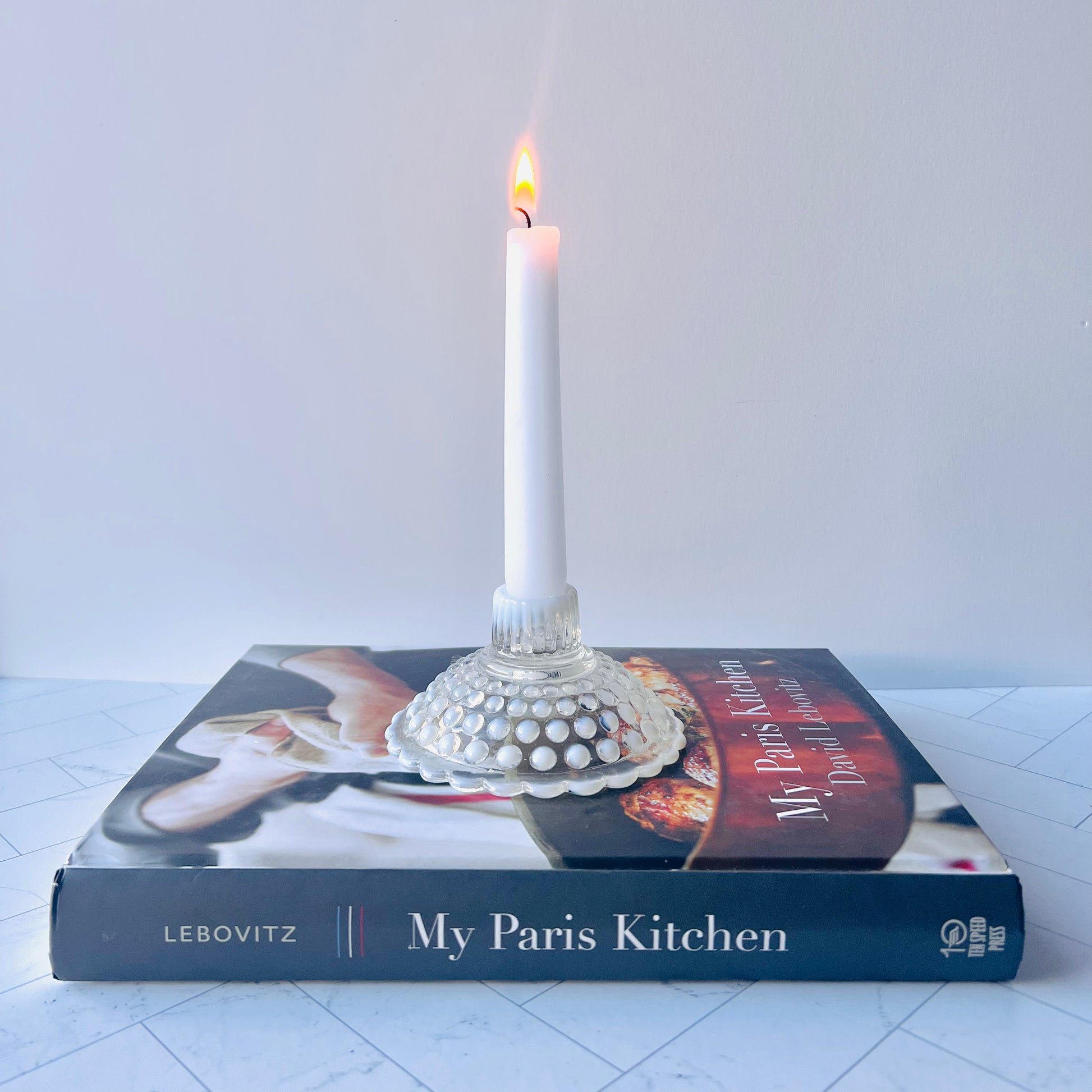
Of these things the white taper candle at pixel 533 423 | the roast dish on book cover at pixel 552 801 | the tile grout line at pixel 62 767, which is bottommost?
the tile grout line at pixel 62 767

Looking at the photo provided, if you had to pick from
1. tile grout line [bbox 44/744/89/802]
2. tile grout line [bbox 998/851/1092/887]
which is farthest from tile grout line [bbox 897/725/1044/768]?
tile grout line [bbox 44/744/89/802]

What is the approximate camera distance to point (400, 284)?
2.37 feet

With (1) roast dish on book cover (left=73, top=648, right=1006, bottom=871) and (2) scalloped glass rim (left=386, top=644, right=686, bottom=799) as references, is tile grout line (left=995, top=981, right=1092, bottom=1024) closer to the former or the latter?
(1) roast dish on book cover (left=73, top=648, right=1006, bottom=871)

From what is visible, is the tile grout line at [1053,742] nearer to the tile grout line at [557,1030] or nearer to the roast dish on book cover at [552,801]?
the roast dish on book cover at [552,801]

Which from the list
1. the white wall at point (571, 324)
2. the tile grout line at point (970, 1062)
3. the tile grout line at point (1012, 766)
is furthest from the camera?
the white wall at point (571, 324)

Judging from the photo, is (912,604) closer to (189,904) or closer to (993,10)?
(993,10)

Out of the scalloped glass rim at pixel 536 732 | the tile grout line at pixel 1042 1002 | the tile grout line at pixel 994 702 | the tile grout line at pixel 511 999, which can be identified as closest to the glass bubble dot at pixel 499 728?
the scalloped glass rim at pixel 536 732

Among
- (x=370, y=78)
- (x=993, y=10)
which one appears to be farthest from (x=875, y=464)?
(x=370, y=78)

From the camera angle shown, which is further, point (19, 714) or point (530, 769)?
point (19, 714)

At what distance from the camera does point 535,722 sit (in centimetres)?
48

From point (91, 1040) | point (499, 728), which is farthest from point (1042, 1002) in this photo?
point (91, 1040)

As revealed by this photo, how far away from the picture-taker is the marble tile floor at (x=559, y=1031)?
0.36 metres

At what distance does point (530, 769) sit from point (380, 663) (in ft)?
0.66

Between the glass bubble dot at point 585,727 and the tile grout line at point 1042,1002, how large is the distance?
0.63 feet
